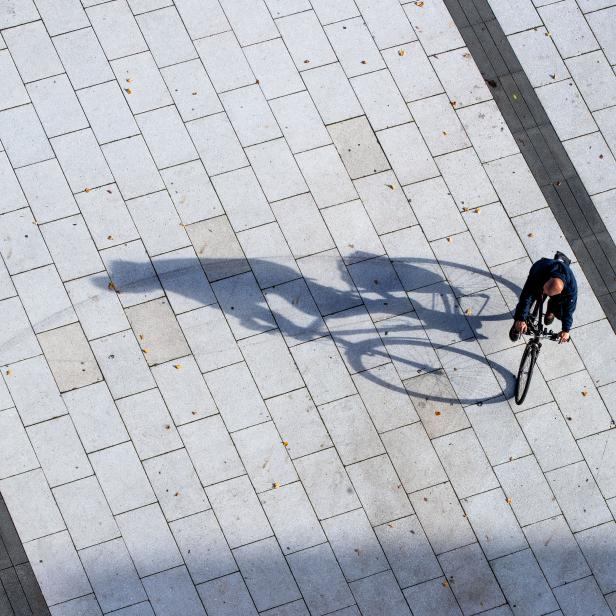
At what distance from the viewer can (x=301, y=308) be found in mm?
10328

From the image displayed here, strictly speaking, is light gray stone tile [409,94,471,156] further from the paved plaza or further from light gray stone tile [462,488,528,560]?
light gray stone tile [462,488,528,560]

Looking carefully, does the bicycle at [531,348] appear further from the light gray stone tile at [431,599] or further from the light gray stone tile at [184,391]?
the light gray stone tile at [184,391]

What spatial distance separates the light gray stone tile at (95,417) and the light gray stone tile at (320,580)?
2457 millimetres

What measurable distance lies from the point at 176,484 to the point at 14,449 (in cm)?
188

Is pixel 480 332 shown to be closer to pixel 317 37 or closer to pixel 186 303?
pixel 186 303

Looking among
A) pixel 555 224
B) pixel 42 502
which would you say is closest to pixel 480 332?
pixel 555 224

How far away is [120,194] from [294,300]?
98.4 inches

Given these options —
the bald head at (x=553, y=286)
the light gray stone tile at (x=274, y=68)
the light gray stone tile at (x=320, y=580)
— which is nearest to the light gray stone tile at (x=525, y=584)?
the light gray stone tile at (x=320, y=580)

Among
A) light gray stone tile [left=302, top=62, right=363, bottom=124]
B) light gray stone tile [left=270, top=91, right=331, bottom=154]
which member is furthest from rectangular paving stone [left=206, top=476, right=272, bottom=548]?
light gray stone tile [left=302, top=62, right=363, bottom=124]

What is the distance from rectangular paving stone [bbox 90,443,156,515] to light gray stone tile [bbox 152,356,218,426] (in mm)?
681

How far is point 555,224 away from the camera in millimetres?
10828

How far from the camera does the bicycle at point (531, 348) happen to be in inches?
376

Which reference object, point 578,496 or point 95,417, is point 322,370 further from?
point 578,496

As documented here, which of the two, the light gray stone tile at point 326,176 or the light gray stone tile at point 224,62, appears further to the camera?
the light gray stone tile at point 224,62
